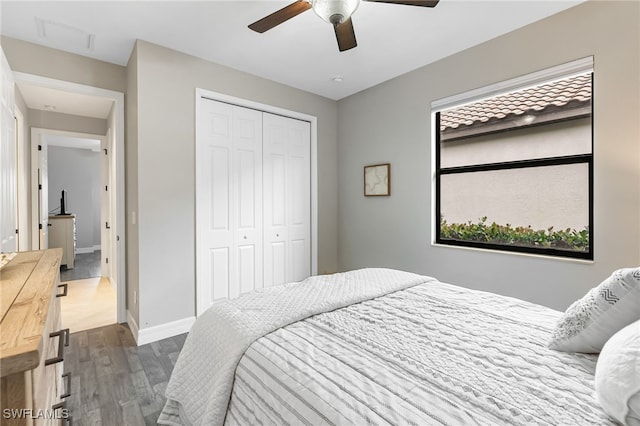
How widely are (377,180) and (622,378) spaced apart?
3034 millimetres

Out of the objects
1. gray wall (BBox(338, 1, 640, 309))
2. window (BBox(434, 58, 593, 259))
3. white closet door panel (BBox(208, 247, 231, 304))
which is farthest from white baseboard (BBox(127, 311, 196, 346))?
window (BBox(434, 58, 593, 259))

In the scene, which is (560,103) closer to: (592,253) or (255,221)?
(592,253)

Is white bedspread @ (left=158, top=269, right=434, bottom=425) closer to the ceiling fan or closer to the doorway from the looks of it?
the ceiling fan

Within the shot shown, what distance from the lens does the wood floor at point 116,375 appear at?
5.86 feet

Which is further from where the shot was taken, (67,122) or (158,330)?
(67,122)

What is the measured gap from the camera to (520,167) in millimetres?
2660

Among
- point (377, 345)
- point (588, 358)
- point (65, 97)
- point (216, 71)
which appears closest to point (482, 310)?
point (588, 358)

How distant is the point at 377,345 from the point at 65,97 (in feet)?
13.6

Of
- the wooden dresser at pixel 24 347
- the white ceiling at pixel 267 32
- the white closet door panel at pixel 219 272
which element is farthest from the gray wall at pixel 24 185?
the wooden dresser at pixel 24 347

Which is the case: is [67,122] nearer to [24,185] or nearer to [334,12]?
[24,185]

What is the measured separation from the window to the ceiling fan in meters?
1.33

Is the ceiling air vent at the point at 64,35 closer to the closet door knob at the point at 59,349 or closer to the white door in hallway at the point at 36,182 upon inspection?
the white door in hallway at the point at 36,182

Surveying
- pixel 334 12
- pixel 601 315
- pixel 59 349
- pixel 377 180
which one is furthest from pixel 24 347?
pixel 377 180

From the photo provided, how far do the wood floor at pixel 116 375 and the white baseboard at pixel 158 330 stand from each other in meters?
0.05
